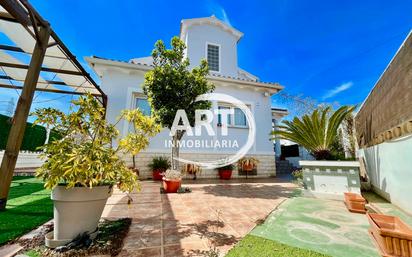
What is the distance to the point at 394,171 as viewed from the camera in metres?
3.75

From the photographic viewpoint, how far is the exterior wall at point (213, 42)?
1106cm

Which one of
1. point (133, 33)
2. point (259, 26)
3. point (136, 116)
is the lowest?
point (136, 116)

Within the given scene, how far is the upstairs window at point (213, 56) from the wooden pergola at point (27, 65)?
6.38m

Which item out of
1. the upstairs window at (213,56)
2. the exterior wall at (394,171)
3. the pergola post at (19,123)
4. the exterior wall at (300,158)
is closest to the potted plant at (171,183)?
the pergola post at (19,123)

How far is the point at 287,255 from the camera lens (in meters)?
1.88

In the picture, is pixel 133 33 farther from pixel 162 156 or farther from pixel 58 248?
pixel 58 248

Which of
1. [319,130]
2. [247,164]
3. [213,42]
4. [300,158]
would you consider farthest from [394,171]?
[213,42]

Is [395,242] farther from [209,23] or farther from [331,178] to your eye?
[209,23]

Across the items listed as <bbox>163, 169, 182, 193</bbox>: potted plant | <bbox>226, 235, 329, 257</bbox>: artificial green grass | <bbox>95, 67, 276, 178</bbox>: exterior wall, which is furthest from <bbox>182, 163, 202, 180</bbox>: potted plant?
<bbox>226, 235, 329, 257</bbox>: artificial green grass

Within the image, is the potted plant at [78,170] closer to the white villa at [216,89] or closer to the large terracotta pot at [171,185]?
the large terracotta pot at [171,185]

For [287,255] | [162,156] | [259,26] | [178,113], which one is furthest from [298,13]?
[287,255]

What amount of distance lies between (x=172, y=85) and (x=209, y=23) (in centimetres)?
818

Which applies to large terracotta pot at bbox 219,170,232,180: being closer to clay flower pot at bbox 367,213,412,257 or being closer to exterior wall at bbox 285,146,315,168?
exterior wall at bbox 285,146,315,168

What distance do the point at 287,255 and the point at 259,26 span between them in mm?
12033
